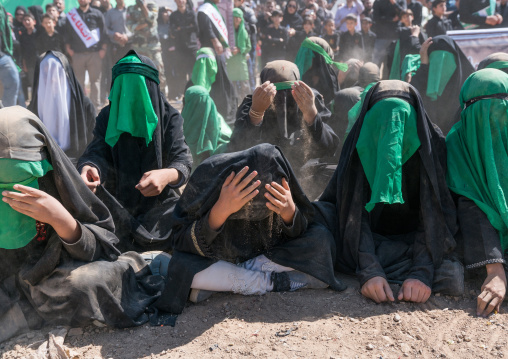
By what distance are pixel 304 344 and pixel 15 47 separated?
8.99 metres

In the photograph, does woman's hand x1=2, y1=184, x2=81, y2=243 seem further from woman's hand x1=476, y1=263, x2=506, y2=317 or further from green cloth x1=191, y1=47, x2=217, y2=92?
green cloth x1=191, y1=47, x2=217, y2=92

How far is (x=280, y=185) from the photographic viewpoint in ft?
9.49

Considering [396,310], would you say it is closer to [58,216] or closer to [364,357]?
[364,357]

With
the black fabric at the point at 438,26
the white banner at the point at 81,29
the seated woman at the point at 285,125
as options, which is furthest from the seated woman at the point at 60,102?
the black fabric at the point at 438,26

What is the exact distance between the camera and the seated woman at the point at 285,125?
181 inches

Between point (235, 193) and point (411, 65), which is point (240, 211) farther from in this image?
point (411, 65)

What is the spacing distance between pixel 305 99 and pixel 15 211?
8.20ft

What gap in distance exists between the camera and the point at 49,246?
288cm

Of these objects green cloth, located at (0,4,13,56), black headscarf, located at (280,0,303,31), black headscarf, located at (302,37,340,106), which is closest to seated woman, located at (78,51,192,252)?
black headscarf, located at (302,37,340,106)

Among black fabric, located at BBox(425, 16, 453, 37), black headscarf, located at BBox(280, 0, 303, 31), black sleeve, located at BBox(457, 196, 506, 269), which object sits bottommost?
black sleeve, located at BBox(457, 196, 506, 269)

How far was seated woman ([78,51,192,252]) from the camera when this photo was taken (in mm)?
3746

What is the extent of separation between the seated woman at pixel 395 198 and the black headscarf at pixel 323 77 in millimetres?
3184

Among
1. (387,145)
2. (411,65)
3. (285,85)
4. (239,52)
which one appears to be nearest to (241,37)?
(239,52)

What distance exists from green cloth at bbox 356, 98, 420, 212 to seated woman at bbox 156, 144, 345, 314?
447 millimetres
